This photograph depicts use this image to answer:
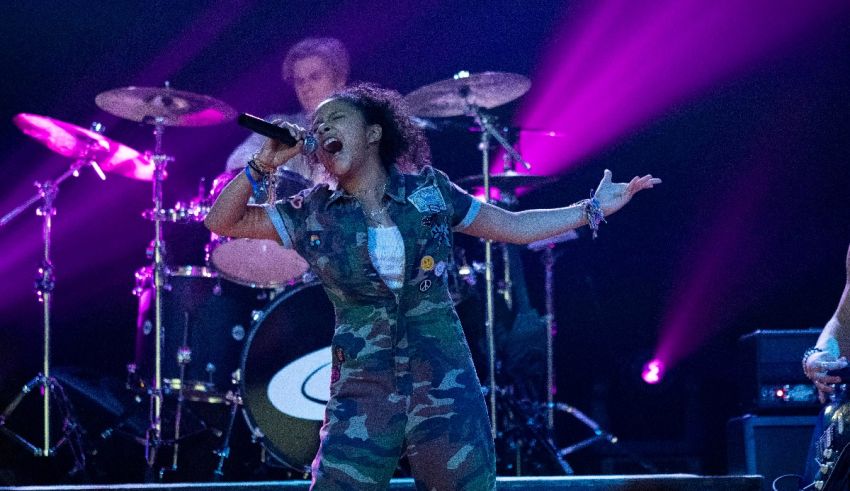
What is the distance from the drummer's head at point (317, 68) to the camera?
22.2 ft

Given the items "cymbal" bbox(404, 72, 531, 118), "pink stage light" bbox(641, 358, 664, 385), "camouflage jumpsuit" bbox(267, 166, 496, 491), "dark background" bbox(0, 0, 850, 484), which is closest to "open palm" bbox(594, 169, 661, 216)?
"camouflage jumpsuit" bbox(267, 166, 496, 491)

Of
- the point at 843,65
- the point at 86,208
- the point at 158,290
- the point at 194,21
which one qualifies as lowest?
the point at 158,290

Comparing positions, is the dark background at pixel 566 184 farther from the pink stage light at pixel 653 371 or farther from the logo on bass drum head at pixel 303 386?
the logo on bass drum head at pixel 303 386

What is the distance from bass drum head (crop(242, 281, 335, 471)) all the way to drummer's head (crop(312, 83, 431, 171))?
7.98 ft

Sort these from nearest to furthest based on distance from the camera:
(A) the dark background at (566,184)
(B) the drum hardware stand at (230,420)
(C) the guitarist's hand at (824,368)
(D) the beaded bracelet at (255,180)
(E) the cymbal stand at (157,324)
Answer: (D) the beaded bracelet at (255,180), (C) the guitarist's hand at (824,368), (B) the drum hardware stand at (230,420), (E) the cymbal stand at (157,324), (A) the dark background at (566,184)

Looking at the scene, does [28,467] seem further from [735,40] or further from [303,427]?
[735,40]

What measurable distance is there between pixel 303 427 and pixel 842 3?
14.7 feet

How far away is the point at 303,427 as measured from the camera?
586 cm

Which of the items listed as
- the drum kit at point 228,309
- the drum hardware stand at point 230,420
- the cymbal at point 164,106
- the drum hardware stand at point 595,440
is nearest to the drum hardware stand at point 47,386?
the drum kit at point 228,309

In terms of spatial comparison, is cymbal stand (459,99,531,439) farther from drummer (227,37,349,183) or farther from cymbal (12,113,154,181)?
cymbal (12,113,154,181)

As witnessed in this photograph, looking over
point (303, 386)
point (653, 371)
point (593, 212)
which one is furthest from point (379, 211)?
point (653, 371)

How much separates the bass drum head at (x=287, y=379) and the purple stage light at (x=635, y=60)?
2.26 metres

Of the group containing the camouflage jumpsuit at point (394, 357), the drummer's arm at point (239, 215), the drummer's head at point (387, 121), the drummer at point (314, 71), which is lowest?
the camouflage jumpsuit at point (394, 357)

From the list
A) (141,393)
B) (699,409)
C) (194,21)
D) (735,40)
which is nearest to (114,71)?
(194,21)
